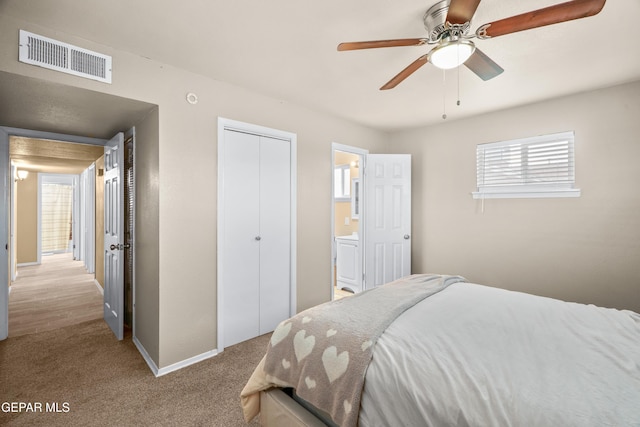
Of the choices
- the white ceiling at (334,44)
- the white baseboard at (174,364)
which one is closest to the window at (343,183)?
the white ceiling at (334,44)

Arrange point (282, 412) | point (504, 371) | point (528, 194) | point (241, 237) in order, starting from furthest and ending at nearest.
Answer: point (528, 194) < point (241, 237) < point (282, 412) < point (504, 371)

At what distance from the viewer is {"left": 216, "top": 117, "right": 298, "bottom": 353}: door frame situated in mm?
2646

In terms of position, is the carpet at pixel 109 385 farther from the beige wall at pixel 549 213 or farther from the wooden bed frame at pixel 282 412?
the beige wall at pixel 549 213

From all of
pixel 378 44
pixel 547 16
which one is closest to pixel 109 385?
pixel 378 44

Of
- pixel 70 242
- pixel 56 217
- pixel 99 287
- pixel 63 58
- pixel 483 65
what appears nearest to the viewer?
pixel 483 65

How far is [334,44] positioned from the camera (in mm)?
2055

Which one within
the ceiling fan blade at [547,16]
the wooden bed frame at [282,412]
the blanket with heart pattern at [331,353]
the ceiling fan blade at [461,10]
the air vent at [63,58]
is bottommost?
the wooden bed frame at [282,412]

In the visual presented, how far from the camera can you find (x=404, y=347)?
1259 mm

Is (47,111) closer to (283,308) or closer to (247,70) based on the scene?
(247,70)

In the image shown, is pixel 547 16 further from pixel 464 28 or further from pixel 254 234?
pixel 254 234

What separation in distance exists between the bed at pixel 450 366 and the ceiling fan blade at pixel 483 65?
1461 mm

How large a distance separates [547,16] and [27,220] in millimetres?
9192

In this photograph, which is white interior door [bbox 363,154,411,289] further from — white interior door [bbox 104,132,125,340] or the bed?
white interior door [bbox 104,132,125,340]

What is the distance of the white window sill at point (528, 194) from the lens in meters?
2.92
